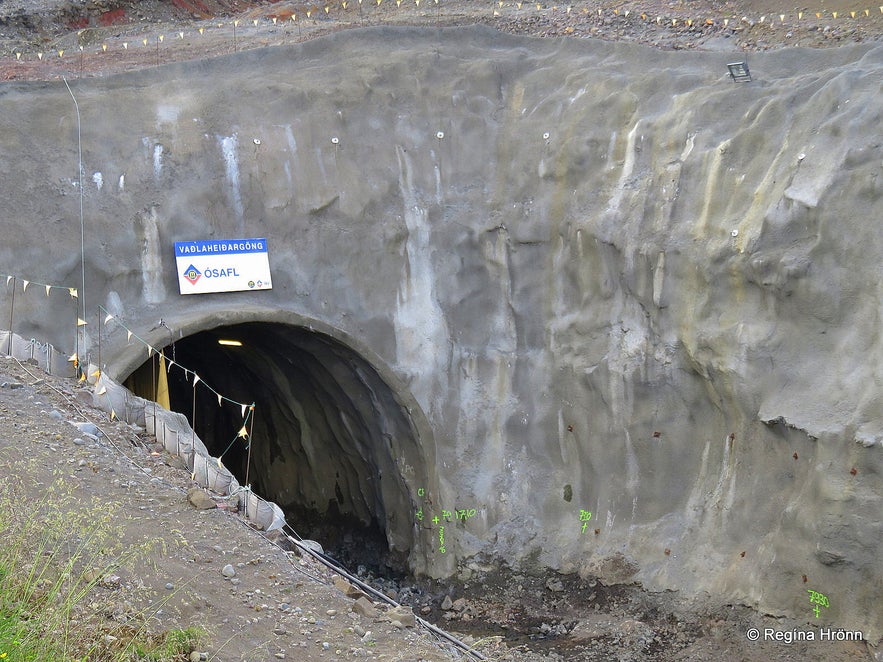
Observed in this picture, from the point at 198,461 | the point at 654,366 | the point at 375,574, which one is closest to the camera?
the point at 198,461

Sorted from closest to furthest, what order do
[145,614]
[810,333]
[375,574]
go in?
[145,614], [810,333], [375,574]

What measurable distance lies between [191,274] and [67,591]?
9.13 meters

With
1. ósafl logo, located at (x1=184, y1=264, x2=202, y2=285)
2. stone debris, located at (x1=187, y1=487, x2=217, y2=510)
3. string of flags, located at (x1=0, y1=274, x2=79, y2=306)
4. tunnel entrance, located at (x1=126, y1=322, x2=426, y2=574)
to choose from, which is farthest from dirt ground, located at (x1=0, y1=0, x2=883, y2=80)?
stone debris, located at (x1=187, y1=487, x2=217, y2=510)

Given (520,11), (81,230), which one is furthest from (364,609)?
(520,11)

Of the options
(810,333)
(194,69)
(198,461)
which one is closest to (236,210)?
(194,69)

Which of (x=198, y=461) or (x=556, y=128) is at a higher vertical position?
(x=556, y=128)

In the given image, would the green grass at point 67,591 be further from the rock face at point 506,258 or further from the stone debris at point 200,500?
the rock face at point 506,258

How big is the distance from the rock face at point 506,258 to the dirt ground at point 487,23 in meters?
0.66

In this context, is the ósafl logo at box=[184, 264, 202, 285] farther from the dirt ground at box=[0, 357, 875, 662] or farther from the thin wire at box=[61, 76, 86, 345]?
the dirt ground at box=[0, 357, 875, 662]

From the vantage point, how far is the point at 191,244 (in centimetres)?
1523

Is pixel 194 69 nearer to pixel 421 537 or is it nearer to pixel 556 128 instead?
pixel 556 128

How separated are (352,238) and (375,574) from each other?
555 centimetres

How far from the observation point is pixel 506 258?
51.5 ft

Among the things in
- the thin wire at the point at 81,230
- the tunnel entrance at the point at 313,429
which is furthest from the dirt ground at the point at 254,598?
the tunnel entrance at the point at 313,429
